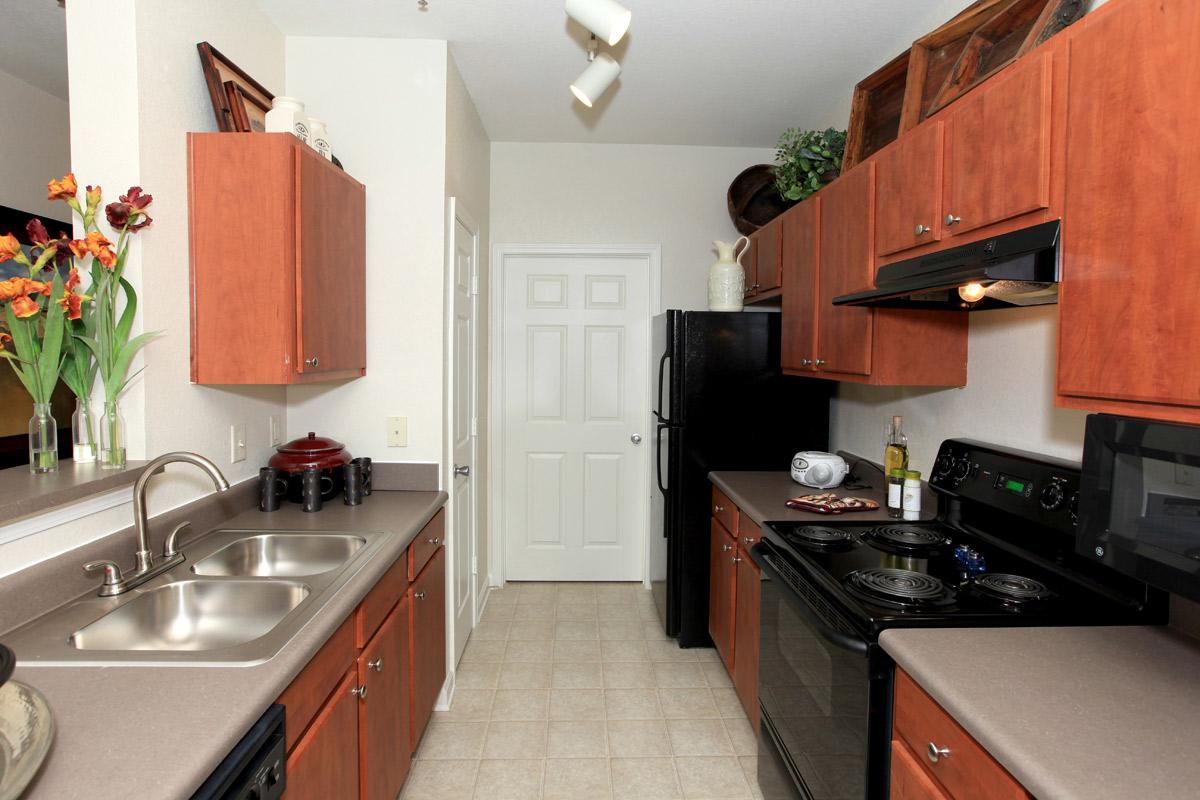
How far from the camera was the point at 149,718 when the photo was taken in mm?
977

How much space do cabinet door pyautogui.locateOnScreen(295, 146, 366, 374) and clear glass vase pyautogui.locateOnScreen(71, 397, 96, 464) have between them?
509 mm

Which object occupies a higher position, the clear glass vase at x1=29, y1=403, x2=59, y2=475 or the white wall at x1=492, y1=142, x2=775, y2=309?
the white wall at x1=492, y1=142, x2=775, y2=309

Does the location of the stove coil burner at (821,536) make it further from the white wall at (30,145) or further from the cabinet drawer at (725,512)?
the white wall at (30,145)

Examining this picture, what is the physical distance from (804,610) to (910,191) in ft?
3.87

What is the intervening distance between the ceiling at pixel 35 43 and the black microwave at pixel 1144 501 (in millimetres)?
3156

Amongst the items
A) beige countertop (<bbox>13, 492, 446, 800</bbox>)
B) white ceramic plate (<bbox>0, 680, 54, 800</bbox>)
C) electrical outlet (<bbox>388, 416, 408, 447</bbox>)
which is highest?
electrical outlet (<bbox>388, 416, 408, 447</bbox>)

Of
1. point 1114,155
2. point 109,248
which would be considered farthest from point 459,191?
point 1114,155

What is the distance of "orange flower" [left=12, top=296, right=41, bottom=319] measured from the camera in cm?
135

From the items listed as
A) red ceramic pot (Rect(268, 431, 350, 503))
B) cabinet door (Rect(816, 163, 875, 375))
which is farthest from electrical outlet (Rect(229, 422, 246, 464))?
cabinet door (Rect(816, 163, 875, 375))

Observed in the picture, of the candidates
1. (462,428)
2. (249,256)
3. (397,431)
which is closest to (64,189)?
(249,256)

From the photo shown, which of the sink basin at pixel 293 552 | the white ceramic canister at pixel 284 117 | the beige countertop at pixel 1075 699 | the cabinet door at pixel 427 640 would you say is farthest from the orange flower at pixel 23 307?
the beige countertop at pixel 1075 699

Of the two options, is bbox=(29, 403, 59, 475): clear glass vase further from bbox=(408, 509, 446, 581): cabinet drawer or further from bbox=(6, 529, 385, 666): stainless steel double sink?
bbox=(408, 509, 446, 581): cabinet drawer

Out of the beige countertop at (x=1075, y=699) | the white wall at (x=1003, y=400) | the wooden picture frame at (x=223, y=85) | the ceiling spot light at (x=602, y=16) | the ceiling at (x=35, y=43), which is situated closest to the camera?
the beige countertop at (x=1075, y=699)

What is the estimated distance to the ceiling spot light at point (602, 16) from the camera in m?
2.05
